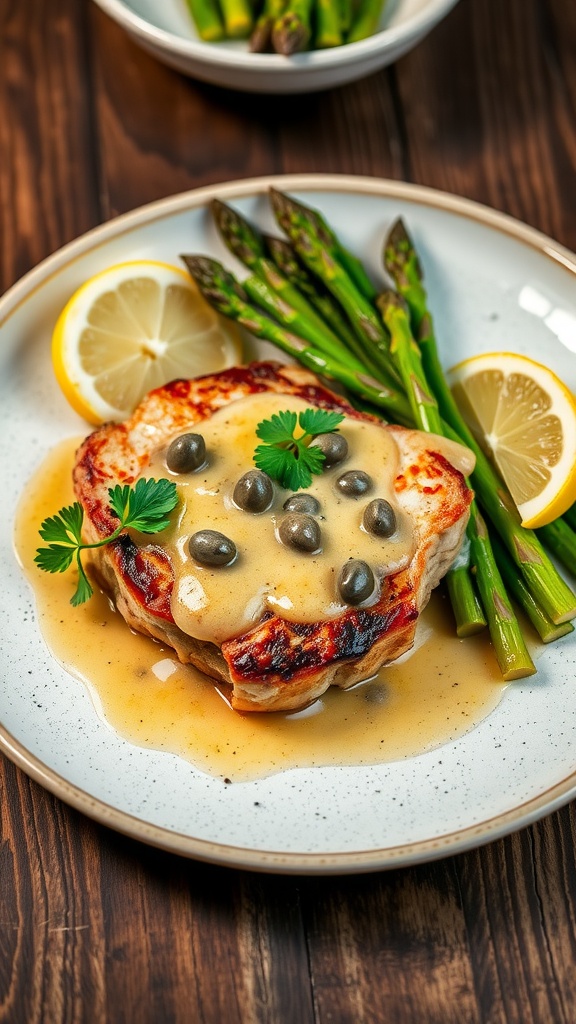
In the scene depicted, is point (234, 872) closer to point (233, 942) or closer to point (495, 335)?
point (233, 942)

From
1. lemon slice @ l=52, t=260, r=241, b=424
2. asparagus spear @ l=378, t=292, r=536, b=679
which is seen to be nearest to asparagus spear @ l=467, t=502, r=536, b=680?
asparagus spear @ l=378, t=292, r=536, b=679

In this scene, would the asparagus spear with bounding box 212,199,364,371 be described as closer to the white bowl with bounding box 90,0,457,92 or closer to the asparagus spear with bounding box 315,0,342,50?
the white bowl with bounding box 90,0,457,92

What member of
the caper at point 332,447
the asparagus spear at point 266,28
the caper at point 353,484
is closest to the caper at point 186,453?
the caper at point 332,447

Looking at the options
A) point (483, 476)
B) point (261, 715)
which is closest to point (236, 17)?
point (483, 476)

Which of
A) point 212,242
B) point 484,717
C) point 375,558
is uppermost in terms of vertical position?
point 212,242

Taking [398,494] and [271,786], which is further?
[398,494]

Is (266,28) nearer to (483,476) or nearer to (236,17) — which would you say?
(236,17)

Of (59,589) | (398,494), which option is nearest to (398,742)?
(398,494)
